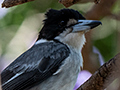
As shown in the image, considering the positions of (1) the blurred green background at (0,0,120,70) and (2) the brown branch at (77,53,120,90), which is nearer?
(2) the brown branch at (77,53,120,90)

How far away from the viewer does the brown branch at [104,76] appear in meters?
2.62

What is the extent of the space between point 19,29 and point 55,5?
2.24ft

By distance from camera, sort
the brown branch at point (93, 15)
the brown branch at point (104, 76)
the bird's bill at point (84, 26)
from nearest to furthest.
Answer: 1. the brown branch at point (104, 76)
2. the bird's bill at point (84, 26)
3. the brown branch at point (93, 15)

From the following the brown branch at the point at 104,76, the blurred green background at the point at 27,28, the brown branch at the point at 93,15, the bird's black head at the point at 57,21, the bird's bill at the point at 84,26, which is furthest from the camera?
the blurred green background at the point at 27,28

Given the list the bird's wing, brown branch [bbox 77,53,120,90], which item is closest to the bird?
the bird's wing

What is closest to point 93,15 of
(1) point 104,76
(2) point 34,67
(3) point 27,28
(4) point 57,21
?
(4) point 57,21

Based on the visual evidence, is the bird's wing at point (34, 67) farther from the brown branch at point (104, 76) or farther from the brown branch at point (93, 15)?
the brown branch at point (93, 15)

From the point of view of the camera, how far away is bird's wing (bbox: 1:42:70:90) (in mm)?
3193

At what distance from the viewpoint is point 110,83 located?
270 centimetres

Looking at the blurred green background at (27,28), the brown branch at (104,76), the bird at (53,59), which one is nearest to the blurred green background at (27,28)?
the blurred green background at (27,28)

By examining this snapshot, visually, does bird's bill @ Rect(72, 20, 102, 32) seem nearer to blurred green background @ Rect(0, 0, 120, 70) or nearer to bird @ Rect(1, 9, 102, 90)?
bird @ Rect(1, 9, 102, 90)

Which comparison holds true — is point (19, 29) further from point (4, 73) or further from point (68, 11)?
point (4, 73)

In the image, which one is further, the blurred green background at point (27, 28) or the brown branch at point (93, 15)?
the blurred green background at point (27, 28)

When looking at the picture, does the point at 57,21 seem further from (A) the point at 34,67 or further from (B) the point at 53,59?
(A) the point at 34,67
